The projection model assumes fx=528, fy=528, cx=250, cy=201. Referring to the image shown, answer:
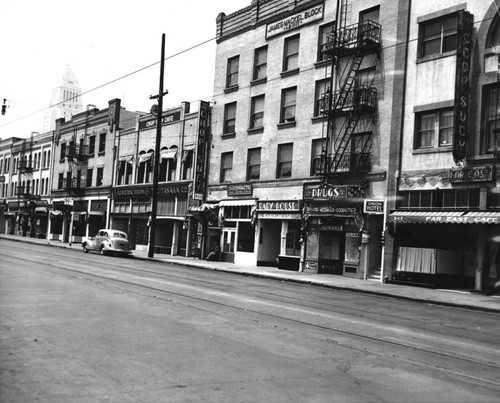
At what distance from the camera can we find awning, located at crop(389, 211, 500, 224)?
20078 millimetres

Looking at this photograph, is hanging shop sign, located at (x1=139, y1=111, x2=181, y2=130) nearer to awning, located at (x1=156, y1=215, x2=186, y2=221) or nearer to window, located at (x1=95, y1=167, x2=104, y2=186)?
awning, located at (x1=156, y1=215, x2=186, y2=221)

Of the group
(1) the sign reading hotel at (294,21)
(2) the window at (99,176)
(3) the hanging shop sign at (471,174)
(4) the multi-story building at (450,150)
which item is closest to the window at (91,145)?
(2) the window at (99,176)

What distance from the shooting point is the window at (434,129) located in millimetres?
23094

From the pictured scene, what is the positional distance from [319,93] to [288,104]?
2.53 m

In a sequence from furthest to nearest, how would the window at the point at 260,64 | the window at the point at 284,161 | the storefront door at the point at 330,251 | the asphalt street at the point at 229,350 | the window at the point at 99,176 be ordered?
the window at the point at 99,176 → the window at the point at 260,64 → the window at the point at 284,161 → the storefront door at the point at 330,251 → the asphalt street at the point at 229,350

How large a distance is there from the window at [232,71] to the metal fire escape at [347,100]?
29.4ft

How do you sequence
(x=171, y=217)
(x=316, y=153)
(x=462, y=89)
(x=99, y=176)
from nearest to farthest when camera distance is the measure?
(x=462, y=89)
(x=316, y=153)
(x=171, y=217)
(x=99, y=176)

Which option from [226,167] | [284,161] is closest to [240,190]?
[226,167]

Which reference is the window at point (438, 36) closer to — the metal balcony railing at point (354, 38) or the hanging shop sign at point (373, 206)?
the metal balcony railing at point (354, 38)

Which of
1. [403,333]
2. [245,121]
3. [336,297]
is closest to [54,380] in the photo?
[403,333]

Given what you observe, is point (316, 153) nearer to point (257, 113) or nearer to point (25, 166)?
point (257, 113)

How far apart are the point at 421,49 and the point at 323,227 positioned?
10045 millimetres

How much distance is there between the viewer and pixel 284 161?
3145 centimetres

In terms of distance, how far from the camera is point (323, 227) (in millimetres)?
28141
